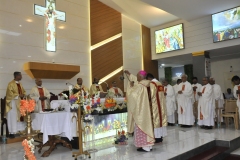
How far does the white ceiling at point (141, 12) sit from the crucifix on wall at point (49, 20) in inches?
96.8

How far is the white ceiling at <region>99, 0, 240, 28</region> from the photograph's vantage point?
8641 mm

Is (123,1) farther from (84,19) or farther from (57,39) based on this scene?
(57,39)

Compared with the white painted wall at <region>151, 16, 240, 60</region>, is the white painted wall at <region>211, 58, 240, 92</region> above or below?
below

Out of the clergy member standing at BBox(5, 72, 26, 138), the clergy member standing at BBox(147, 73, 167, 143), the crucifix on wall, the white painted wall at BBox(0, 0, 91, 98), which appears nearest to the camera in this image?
the clergy member standing at BBox(147, 73, 167, 143)

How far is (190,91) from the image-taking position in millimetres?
7625

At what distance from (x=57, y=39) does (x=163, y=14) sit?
199 inches

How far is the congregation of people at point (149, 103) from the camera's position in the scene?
15.4 feet

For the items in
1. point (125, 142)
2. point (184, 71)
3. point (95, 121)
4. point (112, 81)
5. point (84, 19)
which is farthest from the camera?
point (184, 71)

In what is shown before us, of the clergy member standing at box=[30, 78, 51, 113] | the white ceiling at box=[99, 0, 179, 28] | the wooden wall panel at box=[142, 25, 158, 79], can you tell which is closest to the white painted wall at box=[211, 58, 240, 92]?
the wooden wall panel at box=[142, 25, 158, 79]

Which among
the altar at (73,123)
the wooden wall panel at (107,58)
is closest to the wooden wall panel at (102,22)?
the wooden wall panel at (107,58)

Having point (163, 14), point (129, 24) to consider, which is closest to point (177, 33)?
point (163, 14)

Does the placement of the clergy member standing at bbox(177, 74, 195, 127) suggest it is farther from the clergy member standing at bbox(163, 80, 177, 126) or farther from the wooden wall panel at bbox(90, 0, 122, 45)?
the wooden wall panel at bbox(90, 0, 122, 45)

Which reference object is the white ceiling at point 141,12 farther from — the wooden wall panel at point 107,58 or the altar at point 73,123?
the altar at point 73,123

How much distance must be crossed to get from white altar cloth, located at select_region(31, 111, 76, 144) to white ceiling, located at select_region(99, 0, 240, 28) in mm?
5570
